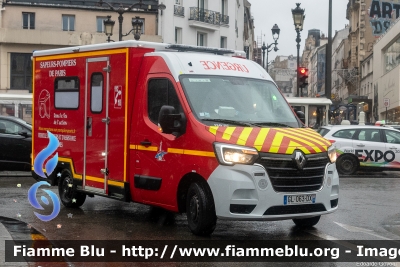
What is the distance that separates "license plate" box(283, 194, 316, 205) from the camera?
8.55 m

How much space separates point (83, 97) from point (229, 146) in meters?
3.69

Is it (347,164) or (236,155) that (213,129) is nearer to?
(236,155)

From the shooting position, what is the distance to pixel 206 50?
34.6ft

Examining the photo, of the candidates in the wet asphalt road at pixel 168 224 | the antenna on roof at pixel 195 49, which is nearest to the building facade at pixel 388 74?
the wet asphalt road at pixel 168 224

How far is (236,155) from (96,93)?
11.3ft

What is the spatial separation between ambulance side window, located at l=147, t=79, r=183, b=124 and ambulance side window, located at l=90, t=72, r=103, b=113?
4.06 feet

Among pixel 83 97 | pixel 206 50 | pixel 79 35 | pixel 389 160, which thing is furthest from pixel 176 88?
pixel 79 35

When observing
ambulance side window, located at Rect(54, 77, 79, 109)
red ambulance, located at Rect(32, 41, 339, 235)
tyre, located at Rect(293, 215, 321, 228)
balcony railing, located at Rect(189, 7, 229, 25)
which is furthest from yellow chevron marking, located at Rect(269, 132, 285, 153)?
balcony railing, located at Rect(189, 7, 229, 25)

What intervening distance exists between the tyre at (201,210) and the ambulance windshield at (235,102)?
88 cm

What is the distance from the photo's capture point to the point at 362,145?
826 inches

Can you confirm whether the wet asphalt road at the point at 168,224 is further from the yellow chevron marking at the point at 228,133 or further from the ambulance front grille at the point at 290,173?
the yellow chevron marking at the point at 228,133

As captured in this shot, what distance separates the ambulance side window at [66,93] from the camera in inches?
455

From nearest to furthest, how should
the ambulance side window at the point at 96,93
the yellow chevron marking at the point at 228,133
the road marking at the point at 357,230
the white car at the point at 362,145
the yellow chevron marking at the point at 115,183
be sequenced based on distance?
the yellow chevron marking at the point at 228,133 < the road marking at the point at 357,230 < the yellow chevron marking at the point at 115,183 < the ambulance side window at the point at 96,93 < the white car at the point at 362,145

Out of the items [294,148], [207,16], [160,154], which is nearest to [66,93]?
[160,154]
